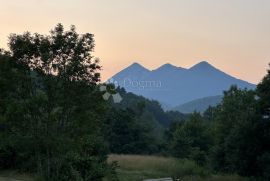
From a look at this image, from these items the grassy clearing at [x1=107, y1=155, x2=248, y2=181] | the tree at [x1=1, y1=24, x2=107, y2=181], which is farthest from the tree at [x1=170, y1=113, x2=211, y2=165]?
the tree at [x1=1, y1=24, x2=107, y2=181]

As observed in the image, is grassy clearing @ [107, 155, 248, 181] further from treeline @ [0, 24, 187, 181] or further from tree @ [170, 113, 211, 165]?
tree @ [170, 113, 211, 165]

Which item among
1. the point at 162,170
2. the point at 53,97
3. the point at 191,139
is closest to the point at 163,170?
A: the point at 162,170

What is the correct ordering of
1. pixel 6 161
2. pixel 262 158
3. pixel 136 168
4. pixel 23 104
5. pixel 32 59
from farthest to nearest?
pixel 136 168, pixel 262 158, pixel 6 161, pixel 32 59, pixel 23 104

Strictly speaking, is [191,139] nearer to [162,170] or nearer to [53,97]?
[162,170]

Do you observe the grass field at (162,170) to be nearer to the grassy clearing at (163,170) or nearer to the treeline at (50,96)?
the grassy clearing at (163,170)

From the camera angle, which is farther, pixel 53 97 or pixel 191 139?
pixel 191 139

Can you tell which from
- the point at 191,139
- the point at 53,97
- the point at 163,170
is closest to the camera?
the point at 53,97

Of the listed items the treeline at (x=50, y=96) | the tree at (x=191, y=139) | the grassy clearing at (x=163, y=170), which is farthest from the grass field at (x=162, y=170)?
the tree at (x=191, y=139)

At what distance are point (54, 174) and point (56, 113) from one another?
7.47 feet

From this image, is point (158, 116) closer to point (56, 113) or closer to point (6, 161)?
point (6, 161)

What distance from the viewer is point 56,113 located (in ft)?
47.9

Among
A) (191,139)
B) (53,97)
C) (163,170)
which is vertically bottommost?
(163,170)

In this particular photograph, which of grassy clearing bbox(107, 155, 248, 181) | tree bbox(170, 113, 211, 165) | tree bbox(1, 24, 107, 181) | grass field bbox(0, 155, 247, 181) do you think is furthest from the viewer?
tree bbox(170, 113, 211, 165)

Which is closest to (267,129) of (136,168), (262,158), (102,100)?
(262,158)
